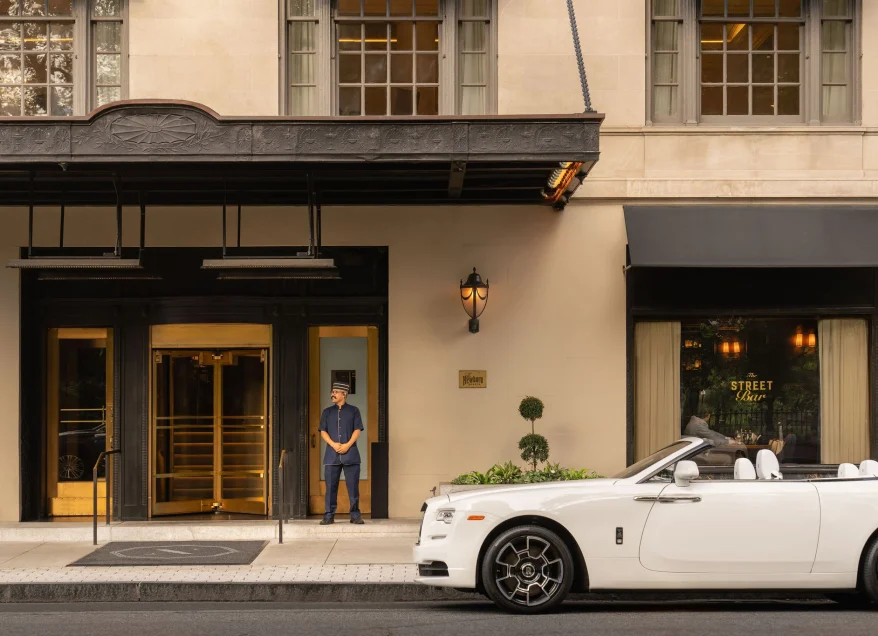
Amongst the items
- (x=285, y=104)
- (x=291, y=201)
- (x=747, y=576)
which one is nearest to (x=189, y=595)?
(x=747, y=576)

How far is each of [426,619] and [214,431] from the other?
6.96m

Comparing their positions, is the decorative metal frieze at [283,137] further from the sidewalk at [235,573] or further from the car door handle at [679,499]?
the car door handle at [679,499]

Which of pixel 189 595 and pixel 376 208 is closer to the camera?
pixel 189 595

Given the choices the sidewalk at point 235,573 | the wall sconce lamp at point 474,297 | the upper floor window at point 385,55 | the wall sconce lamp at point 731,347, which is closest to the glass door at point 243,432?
the sidewalk at point 235,573

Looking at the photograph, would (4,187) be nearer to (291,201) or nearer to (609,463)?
(291,201)

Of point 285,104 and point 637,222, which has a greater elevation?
point 285,104

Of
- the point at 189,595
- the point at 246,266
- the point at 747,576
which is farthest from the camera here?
the point at 246,266

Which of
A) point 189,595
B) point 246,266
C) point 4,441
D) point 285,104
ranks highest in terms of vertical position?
point 285,104

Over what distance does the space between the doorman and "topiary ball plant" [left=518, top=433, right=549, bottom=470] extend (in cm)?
194

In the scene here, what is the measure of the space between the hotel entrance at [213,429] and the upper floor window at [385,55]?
11.0 ft

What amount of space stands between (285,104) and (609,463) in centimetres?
593

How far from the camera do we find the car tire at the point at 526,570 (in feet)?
29.3

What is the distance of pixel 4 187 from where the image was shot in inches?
531

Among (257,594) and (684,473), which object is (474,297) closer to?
(257,594)
